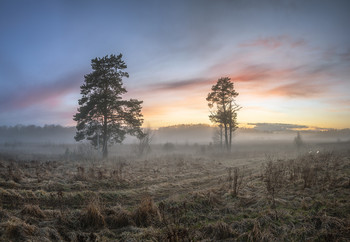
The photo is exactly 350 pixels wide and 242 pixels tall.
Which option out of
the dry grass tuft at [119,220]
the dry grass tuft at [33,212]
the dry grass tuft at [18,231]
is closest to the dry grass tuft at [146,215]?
the dry grass tuft at [119,220]

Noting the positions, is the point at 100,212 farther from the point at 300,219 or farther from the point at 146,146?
the point at 146,146

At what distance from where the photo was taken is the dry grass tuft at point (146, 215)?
539 centimetres

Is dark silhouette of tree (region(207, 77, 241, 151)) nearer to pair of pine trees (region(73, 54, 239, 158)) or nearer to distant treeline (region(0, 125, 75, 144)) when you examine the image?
pair of pine trees (region(73, 54, 239, 158))

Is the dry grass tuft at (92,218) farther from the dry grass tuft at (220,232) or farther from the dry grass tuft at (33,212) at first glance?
the dry grass tuft at (220,232)

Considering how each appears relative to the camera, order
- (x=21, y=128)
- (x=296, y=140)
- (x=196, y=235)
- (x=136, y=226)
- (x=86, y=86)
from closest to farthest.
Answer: (x=196, y=235) → (x=136, y=226) → (x=86, y=86) → (x=296, y=140) → (x=21, y=128)

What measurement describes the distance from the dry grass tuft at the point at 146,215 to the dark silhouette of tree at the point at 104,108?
1898 cm

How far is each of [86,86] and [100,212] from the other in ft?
69.3

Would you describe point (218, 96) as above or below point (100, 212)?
above

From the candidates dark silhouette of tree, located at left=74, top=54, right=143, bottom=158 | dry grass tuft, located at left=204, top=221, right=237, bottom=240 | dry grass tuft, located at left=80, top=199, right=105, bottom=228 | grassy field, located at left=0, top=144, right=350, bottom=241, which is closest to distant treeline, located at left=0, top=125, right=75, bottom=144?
dark silhouette of tree, located at left=74, top=54, right=143, bottom=158

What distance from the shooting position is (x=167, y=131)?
522ft

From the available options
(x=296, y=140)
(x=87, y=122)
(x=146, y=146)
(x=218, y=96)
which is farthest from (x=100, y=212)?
(x=296, y=140)

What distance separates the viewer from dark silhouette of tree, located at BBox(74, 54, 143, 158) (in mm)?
22906

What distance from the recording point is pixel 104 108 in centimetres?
2278

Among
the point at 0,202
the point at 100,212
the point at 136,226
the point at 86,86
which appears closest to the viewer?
the point at 136,226
